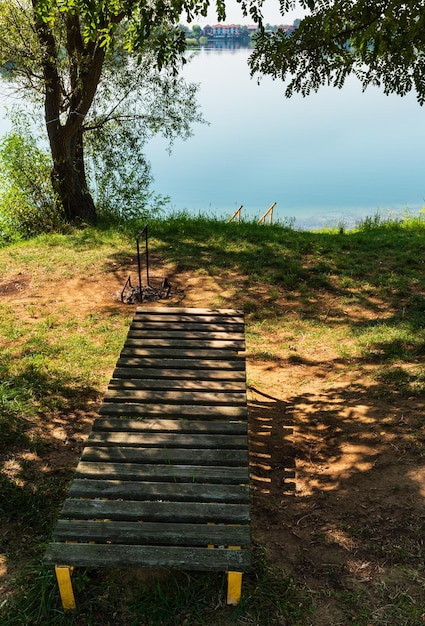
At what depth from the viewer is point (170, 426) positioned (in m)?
4.06

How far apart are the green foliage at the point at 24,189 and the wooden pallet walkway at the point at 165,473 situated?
8.08 metres

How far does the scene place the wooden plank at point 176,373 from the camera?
4715 millimetres

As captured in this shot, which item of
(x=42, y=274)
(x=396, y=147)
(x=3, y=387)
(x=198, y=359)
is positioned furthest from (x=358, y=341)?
(x=396, y=147)

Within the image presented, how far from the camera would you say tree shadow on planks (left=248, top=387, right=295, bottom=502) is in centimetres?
443

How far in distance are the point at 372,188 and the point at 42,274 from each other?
192 ft

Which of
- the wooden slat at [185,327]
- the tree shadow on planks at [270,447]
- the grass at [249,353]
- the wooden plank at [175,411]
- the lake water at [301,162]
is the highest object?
the wooden plank at [175,411]

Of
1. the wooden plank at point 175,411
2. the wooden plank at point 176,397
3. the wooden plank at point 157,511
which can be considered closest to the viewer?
the wooden plank at point 157,511

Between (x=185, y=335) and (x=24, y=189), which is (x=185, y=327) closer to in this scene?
(x=185, y=335)

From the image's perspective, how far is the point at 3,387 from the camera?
18.7 feet

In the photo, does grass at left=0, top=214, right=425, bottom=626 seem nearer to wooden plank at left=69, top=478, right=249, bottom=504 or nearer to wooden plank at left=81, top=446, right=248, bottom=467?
wooden plank at left=69, top=478, right=249, bottom=504

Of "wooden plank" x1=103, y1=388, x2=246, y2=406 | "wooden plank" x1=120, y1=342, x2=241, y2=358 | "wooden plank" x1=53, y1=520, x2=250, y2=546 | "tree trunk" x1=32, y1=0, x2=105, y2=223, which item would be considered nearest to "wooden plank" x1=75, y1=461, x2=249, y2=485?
"wooden plank" x1=53, y1=520, x2=250, y2=546

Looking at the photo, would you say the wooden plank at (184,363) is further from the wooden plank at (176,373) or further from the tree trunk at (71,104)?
the tree trunk at (71,104)

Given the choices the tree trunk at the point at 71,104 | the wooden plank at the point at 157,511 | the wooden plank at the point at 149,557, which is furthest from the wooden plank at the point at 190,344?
the tree trunk at the point at 71,104

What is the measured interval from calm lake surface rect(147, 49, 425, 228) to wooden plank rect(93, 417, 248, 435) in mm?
37349
